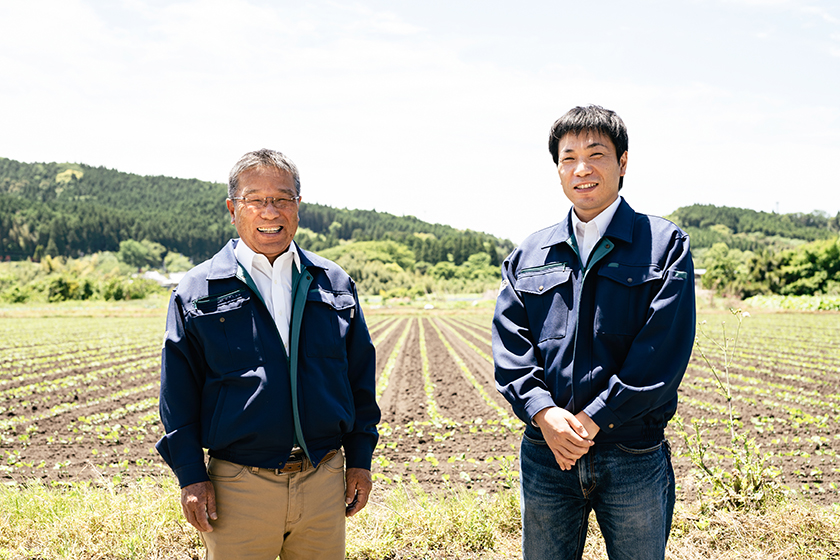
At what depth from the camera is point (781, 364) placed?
1332 cm

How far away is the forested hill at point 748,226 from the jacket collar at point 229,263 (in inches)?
4964

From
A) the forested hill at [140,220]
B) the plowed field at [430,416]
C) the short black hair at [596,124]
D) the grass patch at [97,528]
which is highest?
the forested hill at [140,220]

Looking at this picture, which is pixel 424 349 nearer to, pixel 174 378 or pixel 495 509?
pixel 495 509

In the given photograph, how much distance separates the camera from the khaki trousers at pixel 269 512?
191cm

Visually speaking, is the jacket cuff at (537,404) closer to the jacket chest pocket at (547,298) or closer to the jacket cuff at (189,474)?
the jacket chest pocket at (547,298)

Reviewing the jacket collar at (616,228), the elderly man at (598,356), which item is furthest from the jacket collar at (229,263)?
the jacket collar at (616,228)

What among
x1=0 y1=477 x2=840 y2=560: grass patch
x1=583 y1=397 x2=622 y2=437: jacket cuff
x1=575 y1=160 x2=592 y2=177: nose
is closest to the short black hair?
x1=575 y1=160 x2=592 y2=177: nose

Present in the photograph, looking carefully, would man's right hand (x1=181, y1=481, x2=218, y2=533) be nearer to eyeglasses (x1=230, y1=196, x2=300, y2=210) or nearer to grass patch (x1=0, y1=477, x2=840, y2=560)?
eyeglasses (x1=230, y1=196, x2=300, y2=210)

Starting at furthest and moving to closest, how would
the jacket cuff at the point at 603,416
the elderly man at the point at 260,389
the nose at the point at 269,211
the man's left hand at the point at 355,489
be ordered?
the man's left hand at the point at 355,489 < the nose at the point at 269,211 < the elderly man at the point at 260,389 < the jacket cuff at the point at 603,416

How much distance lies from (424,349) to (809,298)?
3865 cm

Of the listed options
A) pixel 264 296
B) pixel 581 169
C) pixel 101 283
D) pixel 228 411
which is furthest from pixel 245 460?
pixel 101 283

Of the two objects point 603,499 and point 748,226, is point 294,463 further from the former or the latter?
point 748,226

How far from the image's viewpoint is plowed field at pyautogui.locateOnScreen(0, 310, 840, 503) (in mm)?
5836

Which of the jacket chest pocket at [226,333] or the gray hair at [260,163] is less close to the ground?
the gray hair at [260,163]
